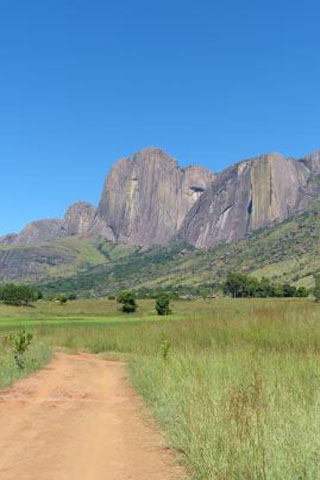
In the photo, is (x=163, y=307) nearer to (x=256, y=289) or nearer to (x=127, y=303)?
(x=127, y=303)

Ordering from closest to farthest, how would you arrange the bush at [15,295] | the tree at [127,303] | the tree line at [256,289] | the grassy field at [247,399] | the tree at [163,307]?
the grassy field at [247,399] → the tree at [163,307] → the tree at [127,303] → the bush at [15,295] → the tree line at [256,289]

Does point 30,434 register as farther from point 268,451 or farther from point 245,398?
point 268,451

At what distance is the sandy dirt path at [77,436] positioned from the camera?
23.1 feet

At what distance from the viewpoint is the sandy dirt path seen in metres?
7.05

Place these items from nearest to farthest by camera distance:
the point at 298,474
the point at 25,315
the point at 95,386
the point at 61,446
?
1. the point at 298,474
2. the point at 61,446
3. the point at 95,386
4. the point at 25,315

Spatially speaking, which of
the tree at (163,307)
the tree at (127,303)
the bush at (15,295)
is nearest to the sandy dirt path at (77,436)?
the tree at (163,307)

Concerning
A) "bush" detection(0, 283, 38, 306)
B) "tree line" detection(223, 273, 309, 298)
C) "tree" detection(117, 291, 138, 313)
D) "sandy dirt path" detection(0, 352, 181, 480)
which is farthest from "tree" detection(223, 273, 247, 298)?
"sandy dirt path" detection(0, 352, 181, 480)

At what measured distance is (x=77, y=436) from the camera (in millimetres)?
9234

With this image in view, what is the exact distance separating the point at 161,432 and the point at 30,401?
519 centimetres

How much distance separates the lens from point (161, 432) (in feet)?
31.6

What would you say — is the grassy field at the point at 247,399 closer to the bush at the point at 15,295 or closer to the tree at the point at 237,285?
the bush at the point at 15,295

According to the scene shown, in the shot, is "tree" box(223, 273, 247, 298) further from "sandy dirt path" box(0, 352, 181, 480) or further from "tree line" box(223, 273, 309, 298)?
"sandy dirt path" box(0, 352, 181, 480)

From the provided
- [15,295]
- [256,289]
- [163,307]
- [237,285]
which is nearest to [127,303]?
[163,307]

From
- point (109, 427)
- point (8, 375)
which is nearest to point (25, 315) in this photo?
point (8, 375)
